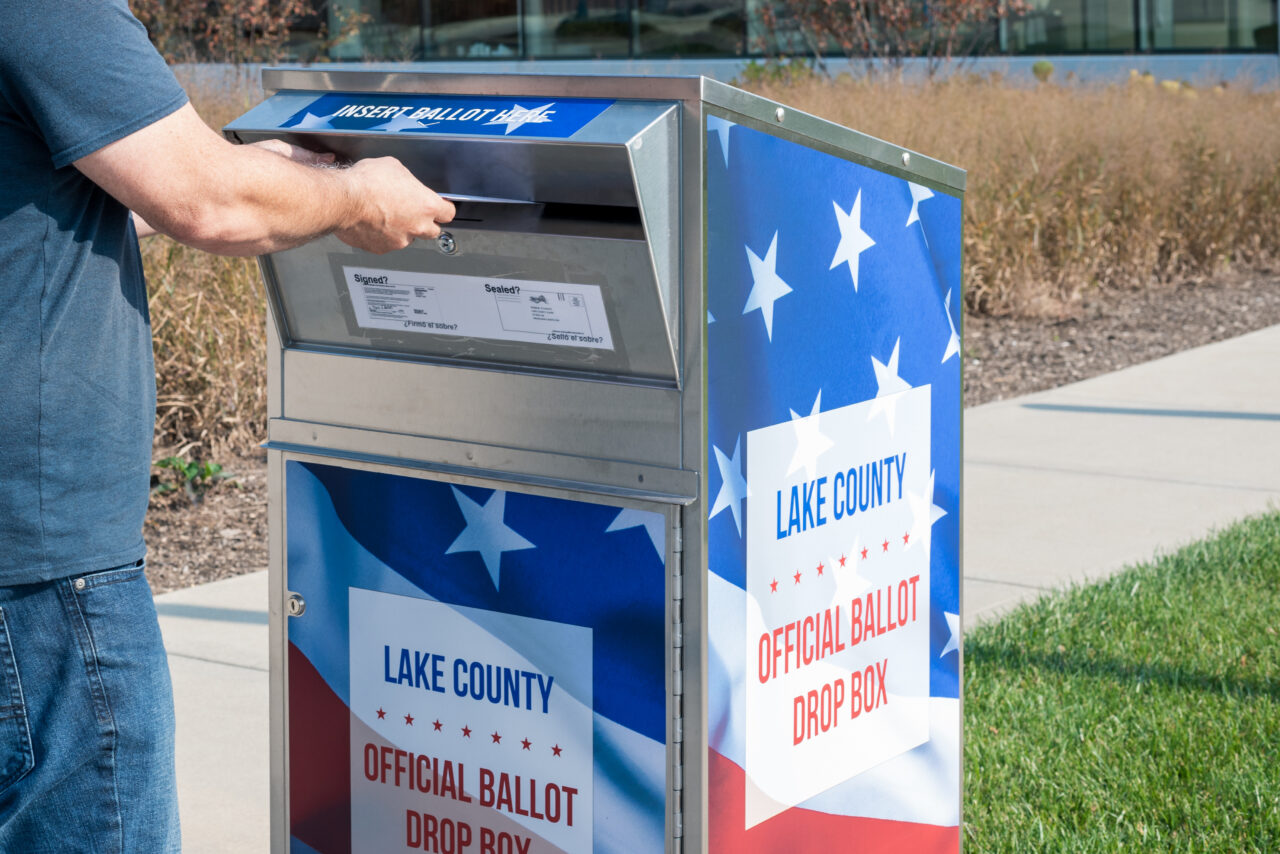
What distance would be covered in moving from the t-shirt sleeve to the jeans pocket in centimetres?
61

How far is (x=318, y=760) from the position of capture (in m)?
2.45

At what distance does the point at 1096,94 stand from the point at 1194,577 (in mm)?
8371

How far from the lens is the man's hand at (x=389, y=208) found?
79.6 inches

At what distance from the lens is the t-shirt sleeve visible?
1744 mm

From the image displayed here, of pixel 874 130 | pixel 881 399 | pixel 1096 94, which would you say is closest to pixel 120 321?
pixel 881 399

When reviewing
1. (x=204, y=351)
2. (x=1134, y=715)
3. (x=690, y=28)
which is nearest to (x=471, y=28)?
(x=690, y=28)

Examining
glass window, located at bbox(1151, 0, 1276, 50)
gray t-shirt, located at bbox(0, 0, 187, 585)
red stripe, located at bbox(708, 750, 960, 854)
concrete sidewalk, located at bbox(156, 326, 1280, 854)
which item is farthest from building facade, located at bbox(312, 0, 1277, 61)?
gray t-shirt, located at bbox(0, 0, 187, 585)

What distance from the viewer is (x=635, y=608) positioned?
212 centimetres

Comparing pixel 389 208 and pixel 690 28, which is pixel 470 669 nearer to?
pixel 389 208

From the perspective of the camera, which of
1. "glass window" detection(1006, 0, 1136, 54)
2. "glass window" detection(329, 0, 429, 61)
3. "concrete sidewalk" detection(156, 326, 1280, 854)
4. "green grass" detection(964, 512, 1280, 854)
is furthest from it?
"glass window" detection(1006, 0, 1136, 54)

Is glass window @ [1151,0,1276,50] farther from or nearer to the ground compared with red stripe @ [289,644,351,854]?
farther from the ground

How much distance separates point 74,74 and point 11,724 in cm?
81

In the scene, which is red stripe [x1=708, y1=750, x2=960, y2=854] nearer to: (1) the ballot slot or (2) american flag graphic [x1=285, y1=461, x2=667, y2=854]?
(2) american flag graphic [x1=285, y1=461, x2=667, y2=854]

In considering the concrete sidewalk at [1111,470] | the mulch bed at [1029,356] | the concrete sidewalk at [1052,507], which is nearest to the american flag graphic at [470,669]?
the concrete sidewalk at [1052,507]
